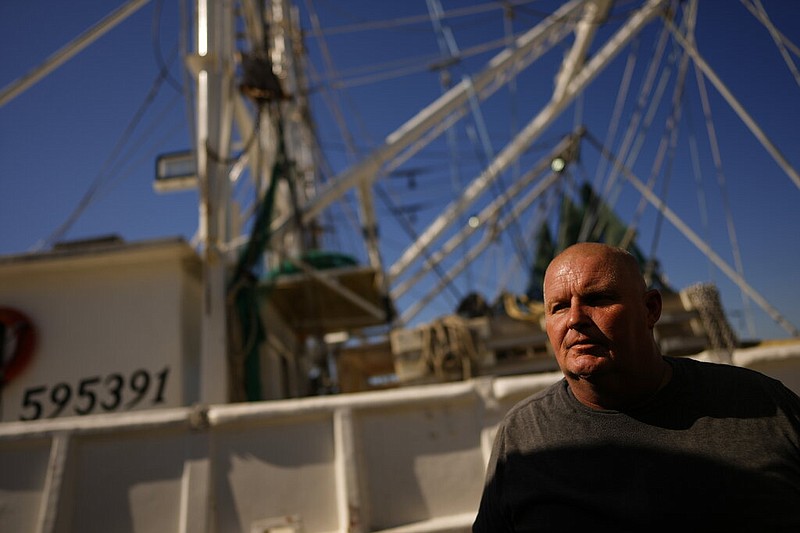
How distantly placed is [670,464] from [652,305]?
0.47 m

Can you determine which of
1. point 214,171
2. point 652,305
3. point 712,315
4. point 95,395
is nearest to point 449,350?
point 712,315

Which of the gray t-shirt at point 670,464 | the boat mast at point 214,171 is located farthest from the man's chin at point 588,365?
the boat mast at point 214,171

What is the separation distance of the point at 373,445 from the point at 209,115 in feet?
17.3

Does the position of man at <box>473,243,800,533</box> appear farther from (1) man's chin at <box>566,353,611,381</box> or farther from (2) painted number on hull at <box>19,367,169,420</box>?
(2) painted number on hull at <box>19,367,169,420</box>

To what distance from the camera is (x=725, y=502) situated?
53.0 inches

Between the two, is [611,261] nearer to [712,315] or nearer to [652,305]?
[652,305]

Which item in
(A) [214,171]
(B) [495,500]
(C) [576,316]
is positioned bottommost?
(B) [495,500]

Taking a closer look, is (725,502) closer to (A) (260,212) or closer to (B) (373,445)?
(B) (373,445)

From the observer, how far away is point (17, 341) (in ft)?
20.7

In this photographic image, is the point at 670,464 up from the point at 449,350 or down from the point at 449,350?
down

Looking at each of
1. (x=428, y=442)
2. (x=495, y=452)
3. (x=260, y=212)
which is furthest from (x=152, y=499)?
(x=260, y=212)

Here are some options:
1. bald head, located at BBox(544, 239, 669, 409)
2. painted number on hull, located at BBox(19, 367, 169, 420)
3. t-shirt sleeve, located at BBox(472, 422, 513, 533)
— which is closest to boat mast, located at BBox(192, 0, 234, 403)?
painted number on hull, located at BBox(19, 367, 169, 420)

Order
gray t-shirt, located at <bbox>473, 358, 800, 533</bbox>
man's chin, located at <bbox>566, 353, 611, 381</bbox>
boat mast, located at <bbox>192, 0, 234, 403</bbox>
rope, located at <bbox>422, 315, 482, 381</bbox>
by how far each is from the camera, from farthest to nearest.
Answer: boat mast, located at <bbox>192, 0, 234, 403</bbox> → rope, located at <bbox>422, 315, 482, 381</bbox> → man's chin, located at <bbox>566, 353, 611, 381</bbox> → gray t-shirt, located at <bbox>473, 358, 800, 533</bbox>

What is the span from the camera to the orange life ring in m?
6.16
